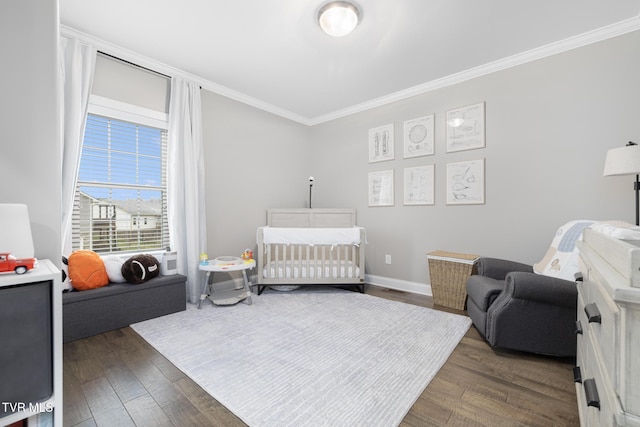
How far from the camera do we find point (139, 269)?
92.0 inches

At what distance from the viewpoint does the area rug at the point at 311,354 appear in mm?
1309

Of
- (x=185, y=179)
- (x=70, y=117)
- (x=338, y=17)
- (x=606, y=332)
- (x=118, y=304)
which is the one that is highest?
(x=338, y=17)

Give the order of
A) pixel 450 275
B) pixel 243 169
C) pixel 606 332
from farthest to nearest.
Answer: pixel 243 169 < pixel 450 275 < pixel 606 332

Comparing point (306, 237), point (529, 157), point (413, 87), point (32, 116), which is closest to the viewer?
point (32, 116)

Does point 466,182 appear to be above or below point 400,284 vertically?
above

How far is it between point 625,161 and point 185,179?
137 inches

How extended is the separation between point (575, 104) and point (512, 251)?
1368 millimetres

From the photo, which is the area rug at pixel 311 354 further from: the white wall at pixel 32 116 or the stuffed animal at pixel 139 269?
the white wall at pixel 32 116

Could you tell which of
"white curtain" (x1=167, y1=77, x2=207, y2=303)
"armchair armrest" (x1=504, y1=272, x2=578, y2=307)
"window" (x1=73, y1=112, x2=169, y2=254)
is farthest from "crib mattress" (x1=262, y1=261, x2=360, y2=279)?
"armchair armrest" (x1=504, y1=272, x2=578, y2=307)

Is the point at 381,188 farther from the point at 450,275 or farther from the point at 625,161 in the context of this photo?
the point at 625,161

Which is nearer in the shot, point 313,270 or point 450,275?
point 450,275

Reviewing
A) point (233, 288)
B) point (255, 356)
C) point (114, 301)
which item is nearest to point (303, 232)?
point (233, 288)

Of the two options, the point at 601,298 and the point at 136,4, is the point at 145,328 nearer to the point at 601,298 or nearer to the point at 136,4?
the point at 136,4

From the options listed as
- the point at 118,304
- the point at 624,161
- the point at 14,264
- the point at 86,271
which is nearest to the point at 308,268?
the point at 118,304
